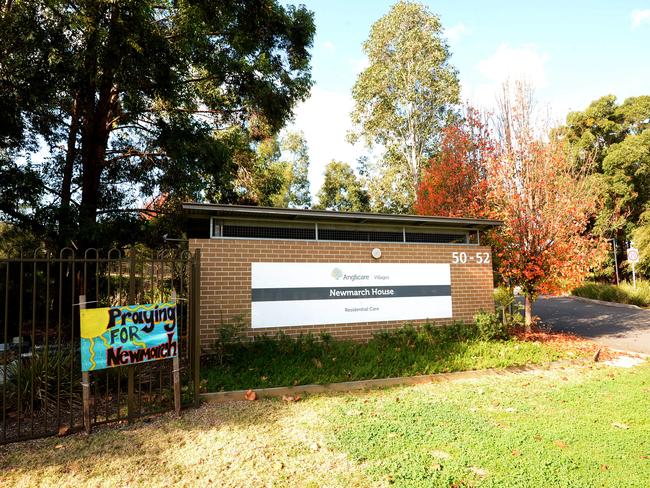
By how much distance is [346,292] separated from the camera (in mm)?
8430

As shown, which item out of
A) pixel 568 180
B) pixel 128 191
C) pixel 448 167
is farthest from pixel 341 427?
pixel 448 167

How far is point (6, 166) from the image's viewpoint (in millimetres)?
9070

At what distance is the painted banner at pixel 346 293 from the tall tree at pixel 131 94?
12.9 ft

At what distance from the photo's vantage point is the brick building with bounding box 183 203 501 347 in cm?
759

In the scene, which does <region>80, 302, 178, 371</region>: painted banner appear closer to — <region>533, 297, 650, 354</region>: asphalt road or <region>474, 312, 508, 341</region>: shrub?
<region>474, 312, 508, 341</region>: shrub

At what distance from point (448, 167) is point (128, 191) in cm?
1255

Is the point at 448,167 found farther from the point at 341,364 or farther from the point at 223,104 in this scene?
the point at 341,364

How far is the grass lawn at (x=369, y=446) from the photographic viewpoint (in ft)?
11.0

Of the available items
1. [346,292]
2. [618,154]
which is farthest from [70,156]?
[618,154]

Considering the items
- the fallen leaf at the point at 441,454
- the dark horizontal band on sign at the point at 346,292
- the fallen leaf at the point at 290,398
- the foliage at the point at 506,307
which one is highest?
the dark horizontal band on sign at the point at 346,292

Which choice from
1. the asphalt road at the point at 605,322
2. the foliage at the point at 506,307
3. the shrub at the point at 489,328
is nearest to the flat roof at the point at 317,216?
the foliage at the point at 506,307

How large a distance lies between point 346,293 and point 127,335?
4.78m

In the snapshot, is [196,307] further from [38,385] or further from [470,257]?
[470,257]

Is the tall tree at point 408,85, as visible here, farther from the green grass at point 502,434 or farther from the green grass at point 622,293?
the green grass at point 502,434
